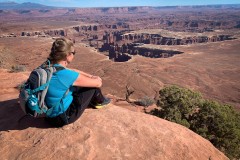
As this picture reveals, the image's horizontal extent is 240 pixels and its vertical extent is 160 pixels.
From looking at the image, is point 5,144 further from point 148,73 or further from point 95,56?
point 95,56

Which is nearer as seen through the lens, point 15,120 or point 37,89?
point 37,89

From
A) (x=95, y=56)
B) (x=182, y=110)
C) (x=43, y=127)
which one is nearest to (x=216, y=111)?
(x=182, y=110)

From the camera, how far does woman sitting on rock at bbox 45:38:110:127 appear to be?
4.34 metres

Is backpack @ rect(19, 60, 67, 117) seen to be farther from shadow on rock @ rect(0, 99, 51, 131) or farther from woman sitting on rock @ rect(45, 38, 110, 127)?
shadow on rock @ rect(0, 99, 51, 131)

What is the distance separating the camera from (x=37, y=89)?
428 cm

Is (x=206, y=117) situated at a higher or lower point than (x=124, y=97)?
higher

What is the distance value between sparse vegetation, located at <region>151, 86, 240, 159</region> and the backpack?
29.0ft

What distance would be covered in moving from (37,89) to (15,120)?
1.96 m

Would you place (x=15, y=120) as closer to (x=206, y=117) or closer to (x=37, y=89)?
(x=37, y=89)

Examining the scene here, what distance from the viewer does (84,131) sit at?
5.15 meters

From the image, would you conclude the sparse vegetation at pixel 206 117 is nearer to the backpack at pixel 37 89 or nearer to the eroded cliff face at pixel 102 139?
the eroded cliff face at pixel 102 139

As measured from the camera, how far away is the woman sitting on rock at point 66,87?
14.2 feet

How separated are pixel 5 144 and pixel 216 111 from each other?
985cm

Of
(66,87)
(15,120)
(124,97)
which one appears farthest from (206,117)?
(124,97)
